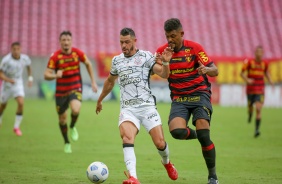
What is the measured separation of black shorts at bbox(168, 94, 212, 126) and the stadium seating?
999 inches

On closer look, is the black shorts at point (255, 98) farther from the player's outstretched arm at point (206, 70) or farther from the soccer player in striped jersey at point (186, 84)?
the player's outstretched arm at point (206, 70)

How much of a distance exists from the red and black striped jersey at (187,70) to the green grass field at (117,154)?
4.80 ft

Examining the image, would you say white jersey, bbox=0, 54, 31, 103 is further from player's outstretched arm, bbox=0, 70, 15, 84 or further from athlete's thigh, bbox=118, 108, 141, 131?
athlete's thigh, bbox=118, 108, 141, 131

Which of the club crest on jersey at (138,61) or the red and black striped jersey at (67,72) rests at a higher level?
the red and black striped jersey at (67,72)

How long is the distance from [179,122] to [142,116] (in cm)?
57

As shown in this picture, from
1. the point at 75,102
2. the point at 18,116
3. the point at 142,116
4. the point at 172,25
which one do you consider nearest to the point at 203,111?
the point at 142,116

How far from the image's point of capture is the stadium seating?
34.5 m

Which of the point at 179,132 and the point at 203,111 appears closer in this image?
the point at 179,132

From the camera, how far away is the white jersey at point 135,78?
335 inches

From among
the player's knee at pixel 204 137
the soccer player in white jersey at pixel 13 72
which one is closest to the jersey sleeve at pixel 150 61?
the player's knee at pixel 204 137

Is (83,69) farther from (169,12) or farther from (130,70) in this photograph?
(130,70)

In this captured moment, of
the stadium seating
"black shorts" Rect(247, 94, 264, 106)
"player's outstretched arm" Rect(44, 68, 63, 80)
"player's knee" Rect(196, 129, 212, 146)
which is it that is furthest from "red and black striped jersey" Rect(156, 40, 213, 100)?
the stadium seating

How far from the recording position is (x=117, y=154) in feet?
39.9

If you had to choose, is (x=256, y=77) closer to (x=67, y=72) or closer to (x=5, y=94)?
(x=67, y=72)
